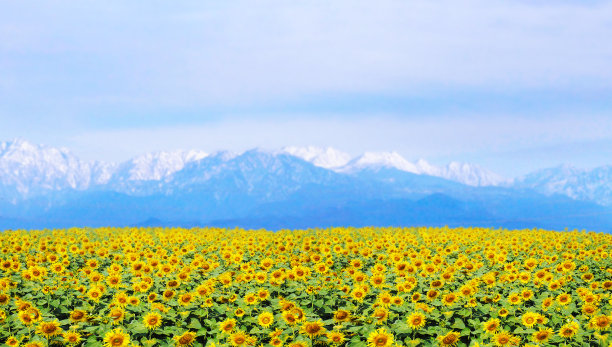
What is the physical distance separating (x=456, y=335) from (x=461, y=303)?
1970 mm

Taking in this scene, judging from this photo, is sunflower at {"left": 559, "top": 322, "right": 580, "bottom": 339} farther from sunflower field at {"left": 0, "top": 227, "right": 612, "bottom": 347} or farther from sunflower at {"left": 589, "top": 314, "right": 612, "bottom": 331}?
sunflower at {"left": 589, "top": 314, "right": 612, "bottom": 331}

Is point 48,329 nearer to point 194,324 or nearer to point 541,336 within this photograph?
point 194,324

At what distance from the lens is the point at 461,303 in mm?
9031

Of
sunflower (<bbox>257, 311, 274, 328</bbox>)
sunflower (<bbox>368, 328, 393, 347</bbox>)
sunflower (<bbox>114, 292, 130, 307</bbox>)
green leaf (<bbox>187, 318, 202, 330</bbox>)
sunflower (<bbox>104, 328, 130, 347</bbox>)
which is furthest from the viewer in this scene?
sunflower (<bbox>114, 292, 130, 307</bbox>)

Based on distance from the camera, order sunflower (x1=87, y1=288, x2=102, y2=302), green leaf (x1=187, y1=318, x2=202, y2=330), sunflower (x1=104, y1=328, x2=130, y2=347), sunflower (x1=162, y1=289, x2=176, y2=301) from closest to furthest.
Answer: sunflower (x1=104, y1=328, x2=130, y2=347) < green leaf (x1=187, y1=318, x2=202, y2=330) < sunflower (x1=162, y1=289, x2=176, y2=301) < sunflower (x1=87, y1=288, x2=102, y2=302)

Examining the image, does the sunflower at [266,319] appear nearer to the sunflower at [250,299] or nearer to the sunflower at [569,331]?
the sunflower at [250,299]


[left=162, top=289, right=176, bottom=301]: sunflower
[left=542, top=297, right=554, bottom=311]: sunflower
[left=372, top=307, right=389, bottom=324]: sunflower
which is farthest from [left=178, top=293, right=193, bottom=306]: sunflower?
[left=542, top=297, right=554, bottom=311]: sunflower

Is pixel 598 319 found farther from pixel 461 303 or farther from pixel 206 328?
pixel 206 328

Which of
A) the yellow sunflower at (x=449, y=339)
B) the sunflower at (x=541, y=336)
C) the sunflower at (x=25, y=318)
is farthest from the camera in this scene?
the sunflower at (x=25, y=318)

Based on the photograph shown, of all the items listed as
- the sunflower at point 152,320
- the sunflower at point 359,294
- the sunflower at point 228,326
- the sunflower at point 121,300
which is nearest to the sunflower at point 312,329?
the sunflower at point 228,326

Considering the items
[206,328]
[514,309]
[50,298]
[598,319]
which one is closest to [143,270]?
[50,298]

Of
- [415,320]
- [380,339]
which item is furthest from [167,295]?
[415,320]

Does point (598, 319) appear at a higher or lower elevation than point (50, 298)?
higher

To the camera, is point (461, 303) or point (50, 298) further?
point (50, 298)
